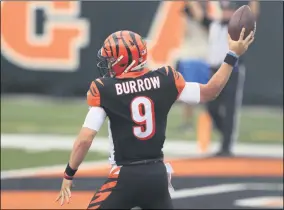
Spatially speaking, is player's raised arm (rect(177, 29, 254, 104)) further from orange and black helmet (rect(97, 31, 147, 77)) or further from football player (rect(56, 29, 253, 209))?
orange and black helmet (rect(97, 31, 147, 77))

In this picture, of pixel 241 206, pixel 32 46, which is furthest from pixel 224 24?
pixel 32 46

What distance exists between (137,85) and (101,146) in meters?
7.43

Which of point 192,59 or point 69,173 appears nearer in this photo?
point 69,173

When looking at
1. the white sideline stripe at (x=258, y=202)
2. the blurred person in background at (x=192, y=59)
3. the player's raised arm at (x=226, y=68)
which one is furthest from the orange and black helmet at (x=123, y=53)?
the blurred person in background at (x=192, y=59)

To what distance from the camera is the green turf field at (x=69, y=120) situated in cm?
1400

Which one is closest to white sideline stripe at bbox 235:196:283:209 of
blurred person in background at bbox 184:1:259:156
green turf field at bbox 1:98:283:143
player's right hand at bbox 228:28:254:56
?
blurred person in background at bbox 184:1:259:156

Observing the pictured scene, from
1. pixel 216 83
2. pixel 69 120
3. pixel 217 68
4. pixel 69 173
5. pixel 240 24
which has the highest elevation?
pixel 240 24

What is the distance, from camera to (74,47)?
16625 mm

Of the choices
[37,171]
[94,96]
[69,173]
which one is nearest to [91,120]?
[94,96]

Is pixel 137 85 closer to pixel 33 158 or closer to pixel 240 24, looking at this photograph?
pixel 240 24

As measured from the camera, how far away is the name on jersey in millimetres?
5230

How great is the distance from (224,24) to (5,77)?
6.40 m

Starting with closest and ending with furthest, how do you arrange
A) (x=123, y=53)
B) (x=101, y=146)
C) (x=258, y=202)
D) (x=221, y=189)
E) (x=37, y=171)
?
(x=123, y=53)
(x=258, y=202)
(x=221, y=189)
(x=37, y=171)
(x=101, y=146)

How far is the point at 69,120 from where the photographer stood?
1510cm
